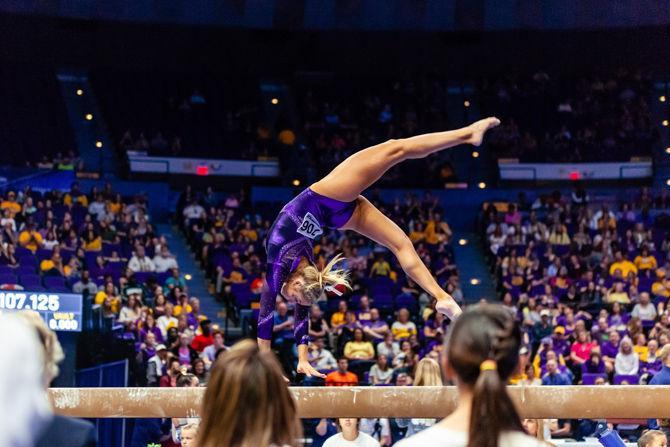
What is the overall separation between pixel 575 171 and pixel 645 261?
5214mm

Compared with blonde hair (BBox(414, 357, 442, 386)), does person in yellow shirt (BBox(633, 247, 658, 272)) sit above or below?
above

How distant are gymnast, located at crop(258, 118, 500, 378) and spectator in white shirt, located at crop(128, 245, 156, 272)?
9.76 m

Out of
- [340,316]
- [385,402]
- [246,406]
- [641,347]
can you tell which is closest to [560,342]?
[641,347]

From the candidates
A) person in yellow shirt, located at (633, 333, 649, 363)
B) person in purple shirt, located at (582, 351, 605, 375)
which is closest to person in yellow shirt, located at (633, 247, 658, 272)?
person in yellow shirt, located at (633, 333, 649, 363)

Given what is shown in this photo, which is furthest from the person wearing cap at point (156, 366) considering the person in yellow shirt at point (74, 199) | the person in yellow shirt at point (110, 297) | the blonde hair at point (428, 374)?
the person in yellow shirt at point (74, 199)

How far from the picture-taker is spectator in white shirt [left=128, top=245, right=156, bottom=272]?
15219 millimetres

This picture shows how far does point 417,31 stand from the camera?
77.9ft

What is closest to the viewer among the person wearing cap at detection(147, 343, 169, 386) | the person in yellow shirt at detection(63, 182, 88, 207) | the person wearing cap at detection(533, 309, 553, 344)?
the person wearing cap at detection(147, 343, 169, 386)

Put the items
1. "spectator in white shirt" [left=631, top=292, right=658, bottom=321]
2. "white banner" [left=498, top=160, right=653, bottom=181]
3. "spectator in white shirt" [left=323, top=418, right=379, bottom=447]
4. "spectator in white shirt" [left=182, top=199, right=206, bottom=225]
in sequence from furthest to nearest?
"white banner" [left=498, top=160, right=653, bottom=181] → "spectator in white shirt" [left=182, top=199, right=206, bottom=225] → "spectator in white shirt" [left=631, top=292, right=658, bottom=321] → "spectator in white shirt" [left=323, top=418, right=379, bottom=447]

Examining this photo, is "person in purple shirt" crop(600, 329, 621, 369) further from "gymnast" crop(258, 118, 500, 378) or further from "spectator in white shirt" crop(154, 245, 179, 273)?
"gymnast" crop(258, 118, 500, 378)

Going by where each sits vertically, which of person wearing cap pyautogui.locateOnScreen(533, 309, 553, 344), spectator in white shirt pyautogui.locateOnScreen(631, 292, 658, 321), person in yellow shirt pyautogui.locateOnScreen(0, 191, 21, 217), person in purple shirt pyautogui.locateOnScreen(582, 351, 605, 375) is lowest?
person in purple shirt pyautogui.locateOnScreen(582, 351, 605, 375)

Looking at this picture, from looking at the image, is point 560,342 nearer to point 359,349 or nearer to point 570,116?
point 359,349

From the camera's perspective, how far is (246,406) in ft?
7.24

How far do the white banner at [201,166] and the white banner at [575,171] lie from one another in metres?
5.33
